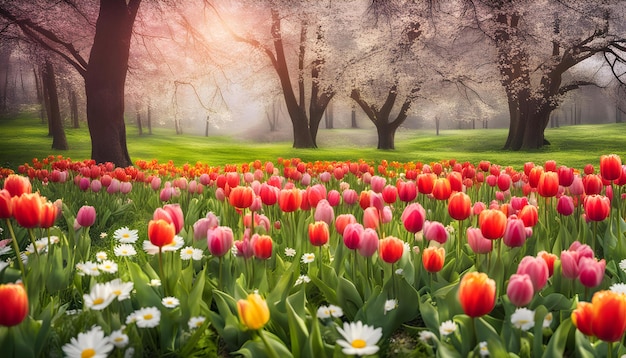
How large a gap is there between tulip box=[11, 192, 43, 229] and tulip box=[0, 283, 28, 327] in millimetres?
756

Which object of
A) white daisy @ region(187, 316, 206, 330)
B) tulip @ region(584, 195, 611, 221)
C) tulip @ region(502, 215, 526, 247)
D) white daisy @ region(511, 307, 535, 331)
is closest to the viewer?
white daisy @ region(511, 307, 535, 331)

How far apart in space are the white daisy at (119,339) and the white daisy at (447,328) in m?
1.13

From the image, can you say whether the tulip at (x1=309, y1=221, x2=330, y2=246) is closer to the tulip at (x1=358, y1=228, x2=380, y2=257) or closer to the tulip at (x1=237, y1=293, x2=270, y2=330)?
the tulip at (x1=358, y1=228, x2=380, y2=257)

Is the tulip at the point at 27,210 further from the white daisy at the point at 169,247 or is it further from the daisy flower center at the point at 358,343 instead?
the daisy flower center at the point at 358,343

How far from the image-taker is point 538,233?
3053 millimetres

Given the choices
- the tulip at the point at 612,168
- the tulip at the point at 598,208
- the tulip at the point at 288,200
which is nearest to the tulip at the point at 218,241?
the tulip at the point at 288,200

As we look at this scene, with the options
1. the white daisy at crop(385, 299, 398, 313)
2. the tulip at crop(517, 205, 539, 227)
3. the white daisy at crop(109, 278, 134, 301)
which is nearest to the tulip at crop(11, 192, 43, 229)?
the white daisy at crop(109, 278, 134, 301)

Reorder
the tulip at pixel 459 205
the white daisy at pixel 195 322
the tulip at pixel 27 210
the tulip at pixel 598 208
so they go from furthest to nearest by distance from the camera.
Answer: the tulip at pixel 598 208 → the tulip at pixel 459 205 → the tulip at pixel 27 210 → the white daisy at pixel 195 322

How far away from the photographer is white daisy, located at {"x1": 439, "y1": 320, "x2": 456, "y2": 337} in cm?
191

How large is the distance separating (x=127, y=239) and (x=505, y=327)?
6.66 ft

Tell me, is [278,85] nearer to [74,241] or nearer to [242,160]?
[242,160]

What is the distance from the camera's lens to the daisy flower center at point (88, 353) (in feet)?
5.23

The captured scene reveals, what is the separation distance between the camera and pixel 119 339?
178 centimetres

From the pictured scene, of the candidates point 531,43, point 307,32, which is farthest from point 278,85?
point 531,43
